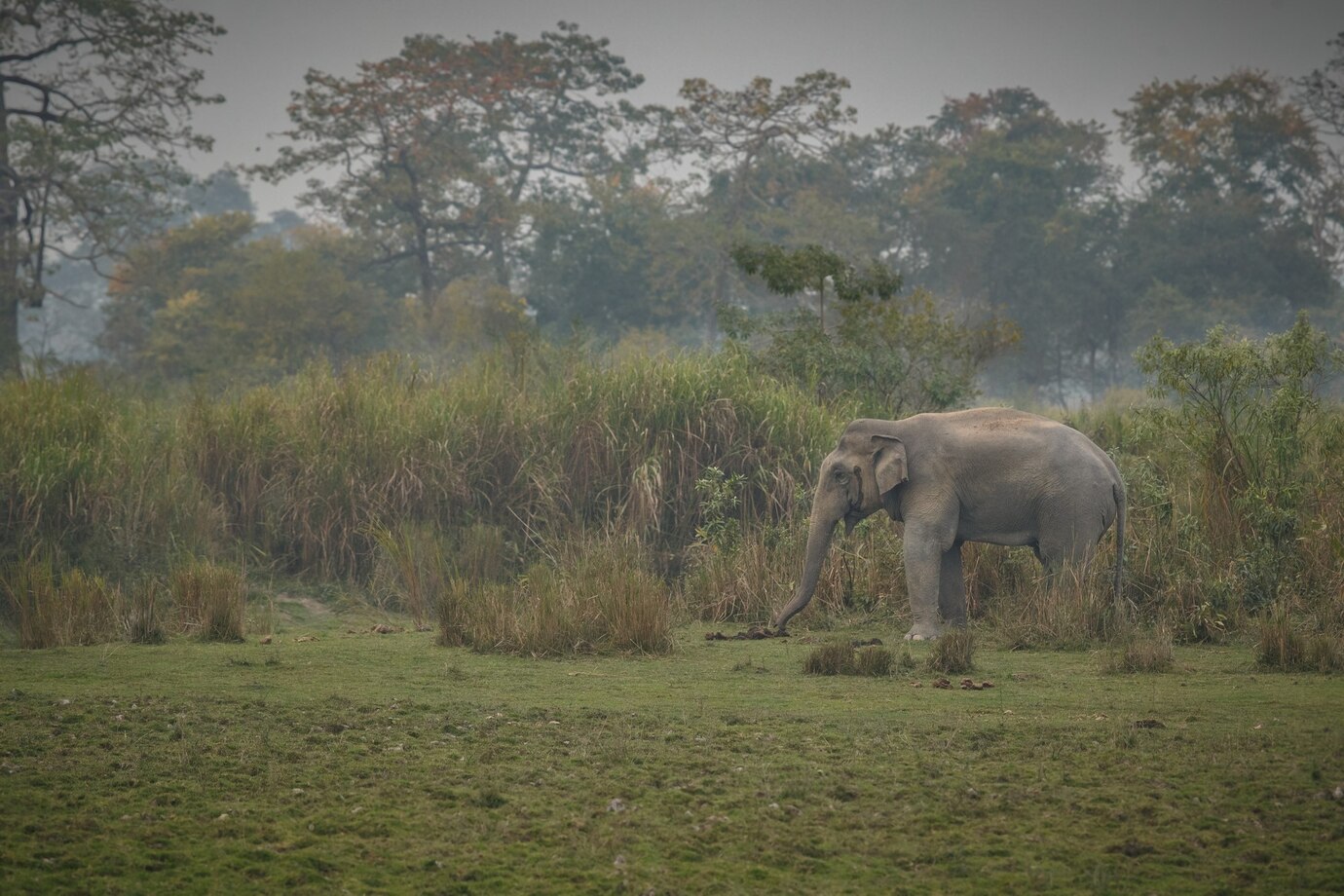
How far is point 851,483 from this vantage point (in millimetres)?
10750

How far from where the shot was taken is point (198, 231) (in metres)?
41.0

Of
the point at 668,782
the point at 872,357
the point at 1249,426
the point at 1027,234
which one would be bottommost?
the point at 668,782

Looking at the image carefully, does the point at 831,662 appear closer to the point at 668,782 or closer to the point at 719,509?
the point at 668,782

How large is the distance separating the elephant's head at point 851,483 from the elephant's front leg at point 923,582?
0.47 meters

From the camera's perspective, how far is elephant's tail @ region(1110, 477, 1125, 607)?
10.3 meters

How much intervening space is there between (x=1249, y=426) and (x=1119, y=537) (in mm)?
1930

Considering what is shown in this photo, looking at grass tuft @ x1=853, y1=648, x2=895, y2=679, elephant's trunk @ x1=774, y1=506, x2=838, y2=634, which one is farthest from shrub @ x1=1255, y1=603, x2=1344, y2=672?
elephant's trunk @ x1=774, y1=506, x2=838, y2=634

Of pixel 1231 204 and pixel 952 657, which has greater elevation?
pixel 1231 204

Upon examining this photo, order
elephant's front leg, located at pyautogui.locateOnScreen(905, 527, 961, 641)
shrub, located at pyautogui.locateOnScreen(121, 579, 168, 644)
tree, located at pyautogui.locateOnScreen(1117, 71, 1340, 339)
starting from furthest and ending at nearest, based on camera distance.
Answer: tree, located at pyautogui.locateOnScreen(1117, 71, 1340, 339) < elephant's front leg, located at pyautogui.locateOnScreen(905, 527, 961, 641) < shrub, located at pyautogui.locateOnScreen(121, 579, 168, 644)

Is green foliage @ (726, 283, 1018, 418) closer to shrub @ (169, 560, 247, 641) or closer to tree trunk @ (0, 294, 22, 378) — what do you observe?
shrub @ (169, 560, 247, 641)

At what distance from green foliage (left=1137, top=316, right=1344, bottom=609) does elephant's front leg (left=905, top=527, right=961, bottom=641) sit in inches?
86.0

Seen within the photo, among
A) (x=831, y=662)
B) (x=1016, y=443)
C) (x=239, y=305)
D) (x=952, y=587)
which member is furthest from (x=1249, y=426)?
(x=239, y=305)

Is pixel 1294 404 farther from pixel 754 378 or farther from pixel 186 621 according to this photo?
pixel 186 621

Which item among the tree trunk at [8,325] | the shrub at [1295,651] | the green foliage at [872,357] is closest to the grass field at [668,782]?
the shrub at [1295,651]
